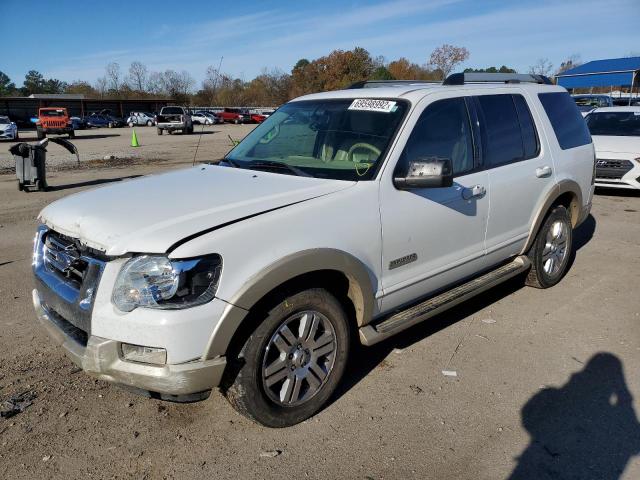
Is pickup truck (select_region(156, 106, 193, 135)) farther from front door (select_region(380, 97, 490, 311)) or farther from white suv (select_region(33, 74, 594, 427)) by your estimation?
front door (select_region(380, 97, 490, 311))

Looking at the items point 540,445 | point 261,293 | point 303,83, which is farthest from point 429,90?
point 303,83

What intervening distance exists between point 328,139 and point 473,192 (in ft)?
3.69

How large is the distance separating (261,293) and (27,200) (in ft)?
31.5

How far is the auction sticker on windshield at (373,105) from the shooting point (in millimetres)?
3646

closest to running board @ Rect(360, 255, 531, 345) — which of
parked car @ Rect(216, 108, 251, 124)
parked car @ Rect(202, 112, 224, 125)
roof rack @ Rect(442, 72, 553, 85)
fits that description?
roof rack @ Rect(442, 72, 553, 85)

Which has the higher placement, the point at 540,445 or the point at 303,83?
the point at 303,83

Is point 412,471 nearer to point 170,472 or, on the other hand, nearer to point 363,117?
point 170,472

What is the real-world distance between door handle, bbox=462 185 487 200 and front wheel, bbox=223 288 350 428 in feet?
4.35

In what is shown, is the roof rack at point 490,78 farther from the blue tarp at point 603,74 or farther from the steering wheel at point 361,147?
the blue tarp at point 603,74

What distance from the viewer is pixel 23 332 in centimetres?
427

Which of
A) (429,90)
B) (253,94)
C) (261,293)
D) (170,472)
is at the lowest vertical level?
(170,472)

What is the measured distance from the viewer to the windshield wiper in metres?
3.50

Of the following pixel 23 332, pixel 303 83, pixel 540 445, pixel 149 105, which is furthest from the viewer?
pixel 303 83

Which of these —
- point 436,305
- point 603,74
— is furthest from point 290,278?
point 603,74
